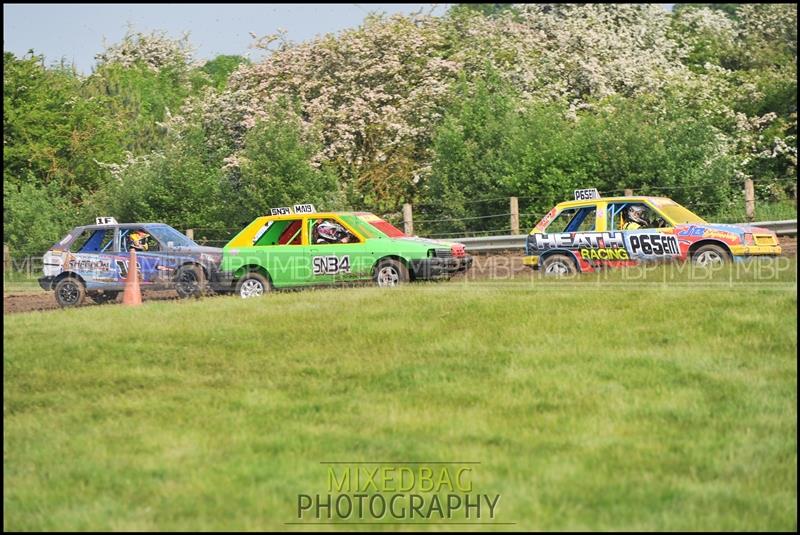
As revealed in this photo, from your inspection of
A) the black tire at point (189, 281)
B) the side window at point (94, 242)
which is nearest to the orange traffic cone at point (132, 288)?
the black tire at point (189, 281)

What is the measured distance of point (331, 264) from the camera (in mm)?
18703

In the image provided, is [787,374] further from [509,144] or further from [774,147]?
[774,147]

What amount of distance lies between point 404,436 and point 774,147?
89.2ft

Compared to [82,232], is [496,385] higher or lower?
lower

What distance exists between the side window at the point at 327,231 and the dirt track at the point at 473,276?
2.52 metres

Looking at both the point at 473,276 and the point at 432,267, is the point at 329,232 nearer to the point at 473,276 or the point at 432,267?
the point at 432,267

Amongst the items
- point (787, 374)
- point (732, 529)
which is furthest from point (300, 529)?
point (787, 374)

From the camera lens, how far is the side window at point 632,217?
729 inches

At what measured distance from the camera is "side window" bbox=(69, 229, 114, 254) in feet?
65.7

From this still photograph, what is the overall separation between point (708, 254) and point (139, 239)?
31.7ft

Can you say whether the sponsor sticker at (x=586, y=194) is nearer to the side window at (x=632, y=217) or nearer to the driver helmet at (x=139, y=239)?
the side window at (x=632, y=217)

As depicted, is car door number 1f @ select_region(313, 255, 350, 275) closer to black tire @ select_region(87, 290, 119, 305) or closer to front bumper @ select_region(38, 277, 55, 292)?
black tire @ select_region(87, 290, 119, 305)

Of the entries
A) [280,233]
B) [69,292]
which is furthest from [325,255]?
[69,292]

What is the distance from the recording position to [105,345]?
13.0 metres
